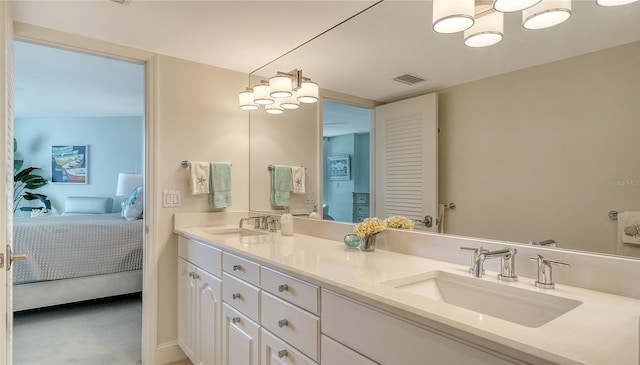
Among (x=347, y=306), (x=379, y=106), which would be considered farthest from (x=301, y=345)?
(x=379, y=106)

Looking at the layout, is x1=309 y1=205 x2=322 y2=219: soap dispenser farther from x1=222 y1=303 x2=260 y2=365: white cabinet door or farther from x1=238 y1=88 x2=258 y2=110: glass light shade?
x1=238 y1=88 x2=258 y2=110: glass light shade

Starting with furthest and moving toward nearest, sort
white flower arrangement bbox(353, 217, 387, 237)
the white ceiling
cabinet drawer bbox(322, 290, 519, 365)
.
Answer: white flower arrangement bbox(353, 217, 387, 237)
the white ceiling
cabinet drawer bbox(322, 290, 519, 365)

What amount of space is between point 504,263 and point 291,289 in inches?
29.8

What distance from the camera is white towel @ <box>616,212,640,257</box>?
0.99 meters

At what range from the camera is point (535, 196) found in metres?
1.23

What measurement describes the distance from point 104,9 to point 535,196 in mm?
2206

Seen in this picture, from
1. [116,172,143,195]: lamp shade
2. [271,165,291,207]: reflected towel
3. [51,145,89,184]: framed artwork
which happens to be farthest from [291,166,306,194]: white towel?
[51,145,89,184]: framed artwork

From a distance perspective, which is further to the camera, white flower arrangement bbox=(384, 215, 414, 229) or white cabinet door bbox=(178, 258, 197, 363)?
white cabinet door bbox=(178, 258, 197, 363)

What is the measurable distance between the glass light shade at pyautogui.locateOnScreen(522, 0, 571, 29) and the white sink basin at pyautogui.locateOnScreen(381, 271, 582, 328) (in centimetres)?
91

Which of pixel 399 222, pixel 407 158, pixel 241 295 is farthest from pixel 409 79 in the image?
pixel 241 295

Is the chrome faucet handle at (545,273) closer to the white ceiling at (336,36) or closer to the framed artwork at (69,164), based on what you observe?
the white ceiling at (336,36)

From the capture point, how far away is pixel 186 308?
87.0 inches

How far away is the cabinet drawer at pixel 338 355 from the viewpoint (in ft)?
3.21

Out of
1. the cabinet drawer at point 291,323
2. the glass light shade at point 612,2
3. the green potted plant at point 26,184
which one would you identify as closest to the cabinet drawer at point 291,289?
the cabinet drawer at point 291,323
